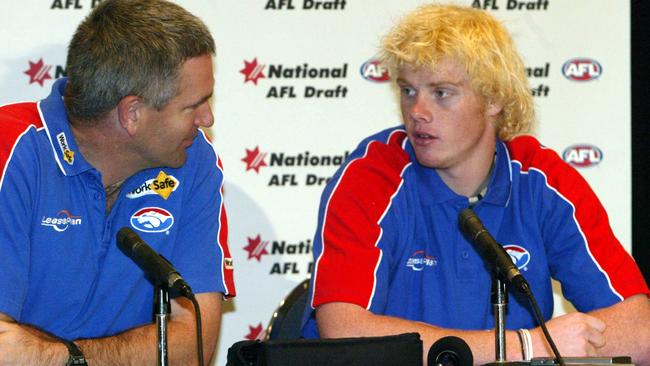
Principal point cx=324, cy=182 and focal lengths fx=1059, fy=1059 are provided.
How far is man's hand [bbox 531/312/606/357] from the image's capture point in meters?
3.02

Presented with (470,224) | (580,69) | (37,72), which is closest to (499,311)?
(470,224)

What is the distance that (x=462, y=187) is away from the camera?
3.55 meters

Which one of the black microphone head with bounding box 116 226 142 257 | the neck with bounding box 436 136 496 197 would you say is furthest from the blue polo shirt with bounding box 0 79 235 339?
the neck with bounding box 436 136 496 197

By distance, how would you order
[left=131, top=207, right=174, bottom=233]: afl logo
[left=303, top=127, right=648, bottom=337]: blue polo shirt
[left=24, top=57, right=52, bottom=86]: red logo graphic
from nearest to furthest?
[left=131, top=207, right=174, bottom=233]: afl logo → [left=303, top=127, right=648, bottom=337]: blue polo shirt → [left=24, top=57, right=52, bottom=86]: red logo graphic

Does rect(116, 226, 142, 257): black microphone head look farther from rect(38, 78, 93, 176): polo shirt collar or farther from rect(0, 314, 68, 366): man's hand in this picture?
rect(38, 78, 93, 176): polo shirt collar

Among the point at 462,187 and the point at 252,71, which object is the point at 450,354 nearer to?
the point at 462,187

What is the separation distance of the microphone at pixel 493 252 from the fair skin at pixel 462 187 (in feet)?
1.58

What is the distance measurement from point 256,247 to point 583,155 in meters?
1.41

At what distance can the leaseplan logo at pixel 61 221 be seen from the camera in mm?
3064

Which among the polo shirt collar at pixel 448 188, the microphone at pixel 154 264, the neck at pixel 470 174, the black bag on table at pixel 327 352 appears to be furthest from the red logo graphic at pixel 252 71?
the black bag on table at pixel 327 352

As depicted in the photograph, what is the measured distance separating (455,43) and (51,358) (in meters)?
1.56

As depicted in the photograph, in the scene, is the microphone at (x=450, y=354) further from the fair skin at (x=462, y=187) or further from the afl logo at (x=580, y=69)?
the afl logo at (x=580, y=69)

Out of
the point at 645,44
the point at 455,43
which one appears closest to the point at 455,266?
the point at 455,43

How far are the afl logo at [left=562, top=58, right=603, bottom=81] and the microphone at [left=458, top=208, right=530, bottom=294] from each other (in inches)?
73.1
